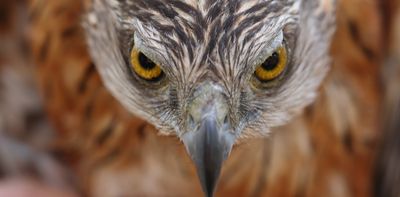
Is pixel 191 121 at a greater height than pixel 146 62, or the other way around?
pixel 146 62

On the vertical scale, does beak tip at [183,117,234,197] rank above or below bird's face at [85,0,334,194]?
below

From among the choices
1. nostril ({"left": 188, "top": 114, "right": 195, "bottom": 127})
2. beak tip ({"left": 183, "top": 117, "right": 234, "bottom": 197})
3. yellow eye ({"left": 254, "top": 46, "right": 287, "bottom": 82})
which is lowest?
beak tip ({"left": 183, "top": 117, "right": 234, "bottom": 197})

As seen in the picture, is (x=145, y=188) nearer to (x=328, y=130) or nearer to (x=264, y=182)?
(x=264, y=182)

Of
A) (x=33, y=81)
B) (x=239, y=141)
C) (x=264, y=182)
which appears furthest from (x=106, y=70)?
(x=33, y=81)

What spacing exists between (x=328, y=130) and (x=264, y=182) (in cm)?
23

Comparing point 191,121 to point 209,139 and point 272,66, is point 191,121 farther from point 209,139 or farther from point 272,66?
point 272,66

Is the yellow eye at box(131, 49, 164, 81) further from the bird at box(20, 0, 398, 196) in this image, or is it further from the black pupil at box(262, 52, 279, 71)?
the black pupil at box(262, 52, 279, 71)

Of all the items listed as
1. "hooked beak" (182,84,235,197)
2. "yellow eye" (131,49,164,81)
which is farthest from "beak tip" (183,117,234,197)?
"yellow eye" (131,49,164,81)

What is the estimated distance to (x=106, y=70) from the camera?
2312 mm

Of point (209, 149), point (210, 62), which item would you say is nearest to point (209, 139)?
point (209, 149)

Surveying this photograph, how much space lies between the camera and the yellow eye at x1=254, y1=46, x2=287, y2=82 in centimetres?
205

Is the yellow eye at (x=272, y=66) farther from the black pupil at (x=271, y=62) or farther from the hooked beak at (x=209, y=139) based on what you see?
the hooked beak at (x=209, y=139)

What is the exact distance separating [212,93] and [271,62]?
0.18 meters

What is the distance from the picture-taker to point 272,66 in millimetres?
2076
